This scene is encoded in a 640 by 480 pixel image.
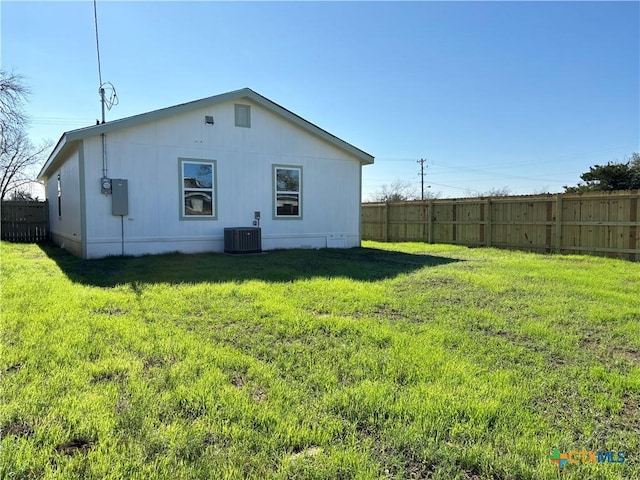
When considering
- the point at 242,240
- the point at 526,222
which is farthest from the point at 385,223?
the point at 242,240

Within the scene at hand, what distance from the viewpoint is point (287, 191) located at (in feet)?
37.7

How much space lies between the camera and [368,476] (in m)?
1.79

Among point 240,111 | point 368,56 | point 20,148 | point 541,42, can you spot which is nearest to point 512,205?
point 541,42

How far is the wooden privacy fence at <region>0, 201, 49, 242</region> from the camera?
53.0 ft

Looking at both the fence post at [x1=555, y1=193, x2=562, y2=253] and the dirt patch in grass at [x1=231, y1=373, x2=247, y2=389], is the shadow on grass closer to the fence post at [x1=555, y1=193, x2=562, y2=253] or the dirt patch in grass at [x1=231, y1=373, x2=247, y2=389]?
the dirt patch in grass at [x1=231, y1=373, x2=247, y2=389]

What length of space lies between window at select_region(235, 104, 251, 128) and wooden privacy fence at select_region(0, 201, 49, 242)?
11.1 m

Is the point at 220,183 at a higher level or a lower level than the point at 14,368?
higher

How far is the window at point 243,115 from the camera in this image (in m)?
10.7

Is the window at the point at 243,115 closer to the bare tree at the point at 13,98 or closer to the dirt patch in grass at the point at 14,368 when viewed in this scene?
the dirt patch in grass at the point at 14,368

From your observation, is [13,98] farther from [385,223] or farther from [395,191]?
[395,191]

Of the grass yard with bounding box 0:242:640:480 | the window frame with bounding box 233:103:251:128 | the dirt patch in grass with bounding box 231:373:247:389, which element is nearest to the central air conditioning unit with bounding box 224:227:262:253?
the window frame with bounding box 233:103:251:128

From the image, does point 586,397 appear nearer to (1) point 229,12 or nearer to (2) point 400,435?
(2) point 400,435

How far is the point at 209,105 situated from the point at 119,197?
3.21 meters

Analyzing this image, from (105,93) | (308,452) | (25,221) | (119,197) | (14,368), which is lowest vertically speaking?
(308,452)
